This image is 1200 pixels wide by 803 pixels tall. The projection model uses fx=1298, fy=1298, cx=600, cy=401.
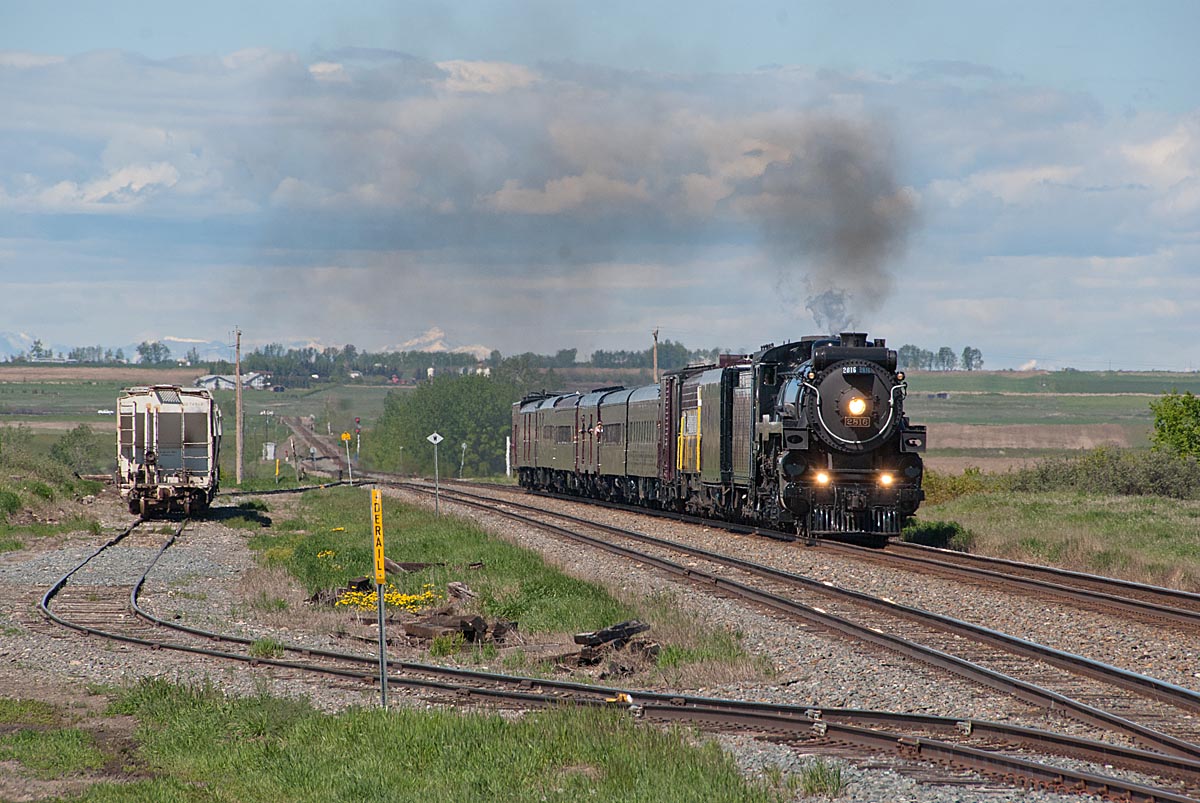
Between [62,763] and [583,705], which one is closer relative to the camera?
[62,763]

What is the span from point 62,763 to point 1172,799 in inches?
328

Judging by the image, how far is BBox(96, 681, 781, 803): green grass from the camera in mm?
9031

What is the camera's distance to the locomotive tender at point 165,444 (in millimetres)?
38406

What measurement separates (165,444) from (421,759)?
31.1m

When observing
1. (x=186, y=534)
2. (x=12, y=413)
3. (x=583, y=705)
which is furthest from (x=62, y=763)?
(x=12, y=413)

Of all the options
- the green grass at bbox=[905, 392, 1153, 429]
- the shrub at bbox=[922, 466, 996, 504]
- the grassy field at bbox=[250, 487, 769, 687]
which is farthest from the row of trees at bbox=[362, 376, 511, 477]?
the grassy field at bbox=[250, 487, 769, 687]

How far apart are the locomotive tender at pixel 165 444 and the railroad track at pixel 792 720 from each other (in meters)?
21.3

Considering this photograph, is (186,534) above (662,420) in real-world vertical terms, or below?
below

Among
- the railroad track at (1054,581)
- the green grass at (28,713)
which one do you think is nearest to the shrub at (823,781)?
the green grass at (28,713)

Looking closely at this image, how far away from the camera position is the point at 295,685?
45.0 feet

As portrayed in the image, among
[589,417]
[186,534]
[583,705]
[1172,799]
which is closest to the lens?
[1172,799]

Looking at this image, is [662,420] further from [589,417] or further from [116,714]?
[116,714]

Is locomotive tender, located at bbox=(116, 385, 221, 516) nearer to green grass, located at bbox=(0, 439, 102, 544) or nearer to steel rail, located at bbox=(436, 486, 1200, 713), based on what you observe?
green grass, located at bbox=(0, 439, 102, 544)

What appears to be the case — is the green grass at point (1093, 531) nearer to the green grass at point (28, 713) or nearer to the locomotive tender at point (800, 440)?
the locomotive tender at point (800, 440)
